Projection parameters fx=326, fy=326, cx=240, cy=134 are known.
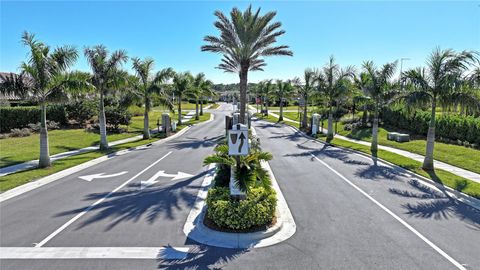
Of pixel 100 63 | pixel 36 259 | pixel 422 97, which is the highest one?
pixel 100 63

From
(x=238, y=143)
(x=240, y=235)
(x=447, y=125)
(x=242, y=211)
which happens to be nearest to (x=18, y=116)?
(x=238, y=143)

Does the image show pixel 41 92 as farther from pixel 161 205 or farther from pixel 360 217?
pixel 360 217

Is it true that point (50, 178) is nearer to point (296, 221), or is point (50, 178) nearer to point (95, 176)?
point (95, 176)

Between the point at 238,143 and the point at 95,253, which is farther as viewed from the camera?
the point at 238,143

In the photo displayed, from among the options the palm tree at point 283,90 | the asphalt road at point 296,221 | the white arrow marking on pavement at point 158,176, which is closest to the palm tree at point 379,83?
the asphalt road at point 296,221

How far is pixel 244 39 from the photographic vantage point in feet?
68.9

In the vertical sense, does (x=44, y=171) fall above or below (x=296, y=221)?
above

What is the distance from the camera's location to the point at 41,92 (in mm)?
16094

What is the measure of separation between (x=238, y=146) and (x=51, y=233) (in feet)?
17.7

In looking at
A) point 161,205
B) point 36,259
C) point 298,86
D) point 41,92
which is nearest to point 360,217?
point 161,205

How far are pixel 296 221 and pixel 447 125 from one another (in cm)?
2033

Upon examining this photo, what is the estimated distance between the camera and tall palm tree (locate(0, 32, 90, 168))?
15516 millimetres

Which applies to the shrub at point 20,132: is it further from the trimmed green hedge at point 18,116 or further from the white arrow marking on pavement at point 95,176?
the white arrow marking on pavement at point 95,176

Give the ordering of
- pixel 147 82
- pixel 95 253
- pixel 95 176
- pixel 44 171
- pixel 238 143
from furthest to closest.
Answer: pixel 147 82, pixel 44 171, pixel 95 176, pixel 238 143, pixel 95 253
